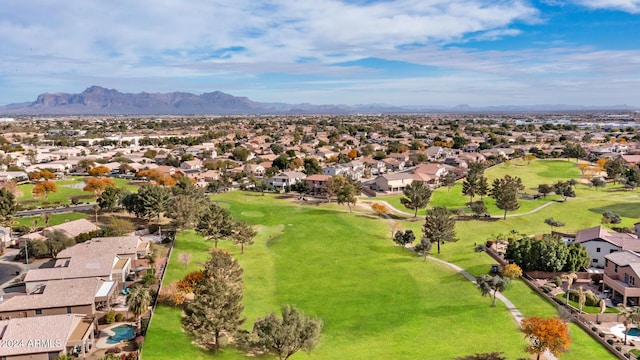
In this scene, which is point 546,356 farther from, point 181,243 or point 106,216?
point 106,216

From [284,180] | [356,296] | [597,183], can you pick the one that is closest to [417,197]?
[356,296]

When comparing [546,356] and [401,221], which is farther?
[401,221]

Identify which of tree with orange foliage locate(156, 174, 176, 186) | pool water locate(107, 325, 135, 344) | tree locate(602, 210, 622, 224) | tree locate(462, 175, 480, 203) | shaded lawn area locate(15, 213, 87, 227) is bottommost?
pool water locate(107, 325, 135, 344)

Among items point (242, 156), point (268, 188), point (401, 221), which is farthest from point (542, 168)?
point (242, 156)

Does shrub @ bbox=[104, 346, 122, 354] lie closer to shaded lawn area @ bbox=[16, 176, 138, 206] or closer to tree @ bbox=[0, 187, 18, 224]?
tree @ bbox=[0, 187, 18, 224]

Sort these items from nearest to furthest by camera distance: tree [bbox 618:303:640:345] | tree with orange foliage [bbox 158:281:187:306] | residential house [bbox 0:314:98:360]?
residential house [bbox 0:314:98:360]
tree [bbox 618:303:640:345]
tree with orange foliage [bbox 158:281:187:306]

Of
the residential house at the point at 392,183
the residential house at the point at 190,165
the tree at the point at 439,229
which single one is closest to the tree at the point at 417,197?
the tree at the point at 439,229

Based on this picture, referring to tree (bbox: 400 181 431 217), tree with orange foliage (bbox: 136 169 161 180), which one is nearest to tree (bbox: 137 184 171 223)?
tree with orange foliage (bbox: 136 169 161 180)
